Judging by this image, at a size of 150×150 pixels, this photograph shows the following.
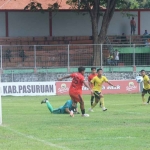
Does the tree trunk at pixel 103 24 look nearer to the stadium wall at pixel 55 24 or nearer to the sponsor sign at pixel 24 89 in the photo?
the stadium wall at pixel 55 24

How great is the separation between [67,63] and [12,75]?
3911 mm

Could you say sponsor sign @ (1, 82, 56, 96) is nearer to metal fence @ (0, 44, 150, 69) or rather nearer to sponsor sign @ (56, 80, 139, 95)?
sponsor sign @ (56, 80, 139, 95)

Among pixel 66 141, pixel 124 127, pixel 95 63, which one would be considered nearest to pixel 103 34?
pixel 95 63

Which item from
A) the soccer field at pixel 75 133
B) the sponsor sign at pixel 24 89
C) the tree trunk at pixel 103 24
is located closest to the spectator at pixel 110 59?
the tree trunk at pixel 103 24

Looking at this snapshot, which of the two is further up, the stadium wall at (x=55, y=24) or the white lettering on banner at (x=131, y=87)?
the stadium wall at (x=55, y=24)

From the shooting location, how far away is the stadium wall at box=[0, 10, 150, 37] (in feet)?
164

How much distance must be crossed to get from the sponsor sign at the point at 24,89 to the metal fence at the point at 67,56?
1.72 m

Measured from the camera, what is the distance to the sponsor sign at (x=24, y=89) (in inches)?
1604

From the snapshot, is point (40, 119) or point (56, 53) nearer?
point (40, 119)

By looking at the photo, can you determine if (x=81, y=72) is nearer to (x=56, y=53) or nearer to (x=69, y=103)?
(x=69, y=103)

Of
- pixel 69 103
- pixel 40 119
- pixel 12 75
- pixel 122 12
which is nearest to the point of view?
pixel 40 119

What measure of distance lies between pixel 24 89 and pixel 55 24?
11849 millimetres

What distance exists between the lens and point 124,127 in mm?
17734

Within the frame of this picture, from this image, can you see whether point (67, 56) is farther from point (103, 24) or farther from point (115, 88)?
point (103, 24)
